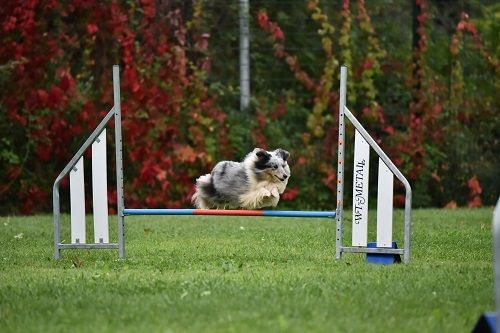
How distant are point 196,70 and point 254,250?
683 cm

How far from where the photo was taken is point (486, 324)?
4.74 metres

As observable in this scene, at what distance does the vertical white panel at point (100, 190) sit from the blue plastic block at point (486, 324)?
144 inches

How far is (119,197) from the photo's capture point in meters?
7.82

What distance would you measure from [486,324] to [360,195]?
2.82m

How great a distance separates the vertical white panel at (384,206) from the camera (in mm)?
7363

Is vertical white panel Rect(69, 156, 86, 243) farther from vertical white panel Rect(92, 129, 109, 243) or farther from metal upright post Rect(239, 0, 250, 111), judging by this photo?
metal upright post Rect(239, 0, 250, 111)

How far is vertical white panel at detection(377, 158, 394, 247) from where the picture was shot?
7.36 metres

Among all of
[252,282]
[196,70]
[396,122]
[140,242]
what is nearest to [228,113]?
[196,70]

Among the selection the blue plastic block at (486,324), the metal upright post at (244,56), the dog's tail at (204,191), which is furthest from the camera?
the metal upright post at (244,56)

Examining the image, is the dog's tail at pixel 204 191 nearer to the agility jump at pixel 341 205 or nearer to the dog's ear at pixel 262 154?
the dog's ear at pixel 262 154

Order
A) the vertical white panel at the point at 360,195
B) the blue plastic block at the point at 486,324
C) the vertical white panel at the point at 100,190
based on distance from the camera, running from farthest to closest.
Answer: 1. the vertical white panel at the point at 100,190
2. the vertical white panel at the point at 360,195
3. the blue plastic block at the point at 486,324

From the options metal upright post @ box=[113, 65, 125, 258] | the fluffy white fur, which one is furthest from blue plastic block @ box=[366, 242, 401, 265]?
metal upright post @ box=[113, 65, 125, 258]

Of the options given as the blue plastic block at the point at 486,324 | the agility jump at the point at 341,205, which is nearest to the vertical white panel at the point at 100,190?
the agility jump at the point at 341,205

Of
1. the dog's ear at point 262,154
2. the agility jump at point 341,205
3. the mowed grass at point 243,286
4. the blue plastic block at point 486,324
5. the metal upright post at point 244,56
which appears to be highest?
the metal upright post at point 244,56
